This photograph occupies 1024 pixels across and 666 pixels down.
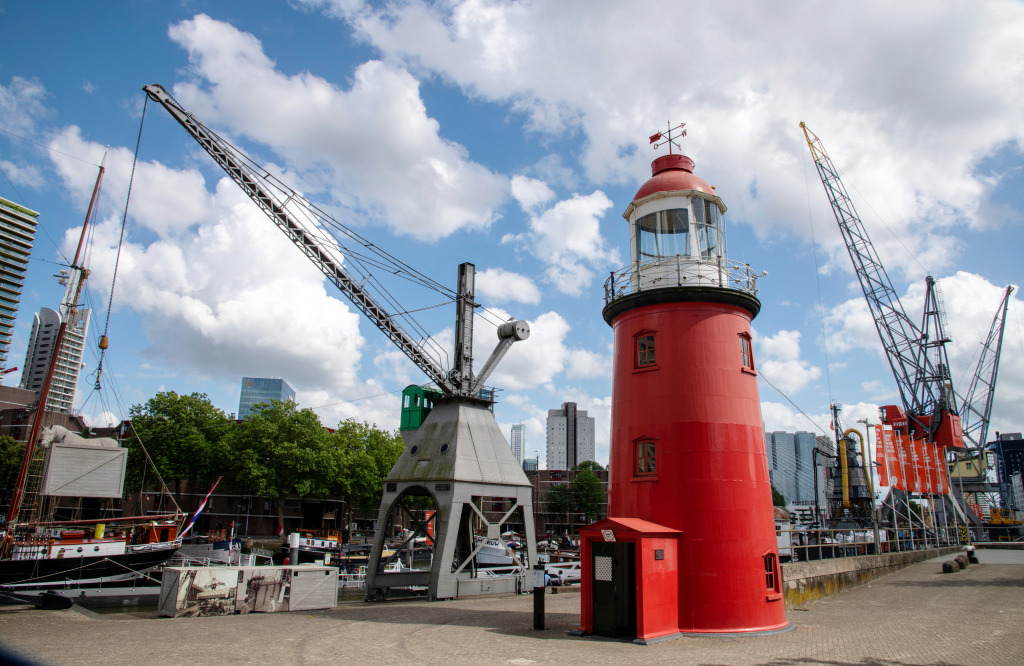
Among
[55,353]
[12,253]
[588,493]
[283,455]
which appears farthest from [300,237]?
[12,253]

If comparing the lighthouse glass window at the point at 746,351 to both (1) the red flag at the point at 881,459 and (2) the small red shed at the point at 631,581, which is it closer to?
(2) the small red shed at the point at 631,581

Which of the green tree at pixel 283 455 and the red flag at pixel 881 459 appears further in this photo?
the green tree at pixel 283 455

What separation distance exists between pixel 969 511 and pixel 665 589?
83936mm

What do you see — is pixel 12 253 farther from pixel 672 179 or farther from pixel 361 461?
pixel 672 179

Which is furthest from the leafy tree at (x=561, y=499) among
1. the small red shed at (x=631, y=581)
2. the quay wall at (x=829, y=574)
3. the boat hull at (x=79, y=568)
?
the small red shed at (x=631, y=581)

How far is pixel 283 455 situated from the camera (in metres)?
60.4

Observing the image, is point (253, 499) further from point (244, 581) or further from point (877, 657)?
point (877, 657)

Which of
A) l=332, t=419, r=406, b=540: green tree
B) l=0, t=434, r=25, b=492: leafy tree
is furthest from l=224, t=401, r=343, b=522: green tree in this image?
l=0, t=434, r=25, b=492: leafy tree

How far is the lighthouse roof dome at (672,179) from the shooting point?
68.8 ft

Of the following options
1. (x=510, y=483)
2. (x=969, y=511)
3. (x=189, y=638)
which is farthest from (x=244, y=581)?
(x=969, y=511)

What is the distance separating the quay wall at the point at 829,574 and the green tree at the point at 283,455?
46.1 meters

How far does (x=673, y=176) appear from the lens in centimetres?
2138

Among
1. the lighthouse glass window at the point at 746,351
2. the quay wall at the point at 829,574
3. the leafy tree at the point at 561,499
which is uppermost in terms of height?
the lighthouse glass window at the point at 746,351

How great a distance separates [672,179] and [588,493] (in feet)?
294
